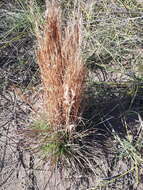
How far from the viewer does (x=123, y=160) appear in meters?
1.61

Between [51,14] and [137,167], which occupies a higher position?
[51,14]

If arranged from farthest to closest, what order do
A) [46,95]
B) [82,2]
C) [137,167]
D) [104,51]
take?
[82,2], [104,51], [137,167], [46,95]

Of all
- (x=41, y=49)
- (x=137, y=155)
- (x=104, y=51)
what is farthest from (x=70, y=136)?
(x=104, y=51)

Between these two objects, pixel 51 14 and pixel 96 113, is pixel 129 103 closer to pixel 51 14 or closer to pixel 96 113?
pixel 96 113

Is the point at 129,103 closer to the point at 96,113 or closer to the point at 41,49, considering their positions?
the point at 96,113

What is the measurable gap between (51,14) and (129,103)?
79 cm

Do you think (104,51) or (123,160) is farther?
(104,51)

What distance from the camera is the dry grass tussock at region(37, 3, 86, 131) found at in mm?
1238

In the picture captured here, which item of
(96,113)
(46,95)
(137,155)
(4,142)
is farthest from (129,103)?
(4,142)

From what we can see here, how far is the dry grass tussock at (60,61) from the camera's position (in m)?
1.24

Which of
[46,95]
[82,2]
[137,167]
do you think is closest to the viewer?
[46,95]

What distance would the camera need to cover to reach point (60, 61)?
4.21 feet

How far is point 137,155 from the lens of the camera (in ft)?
5.22

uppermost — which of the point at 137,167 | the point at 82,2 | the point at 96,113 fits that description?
the point at 82,2
